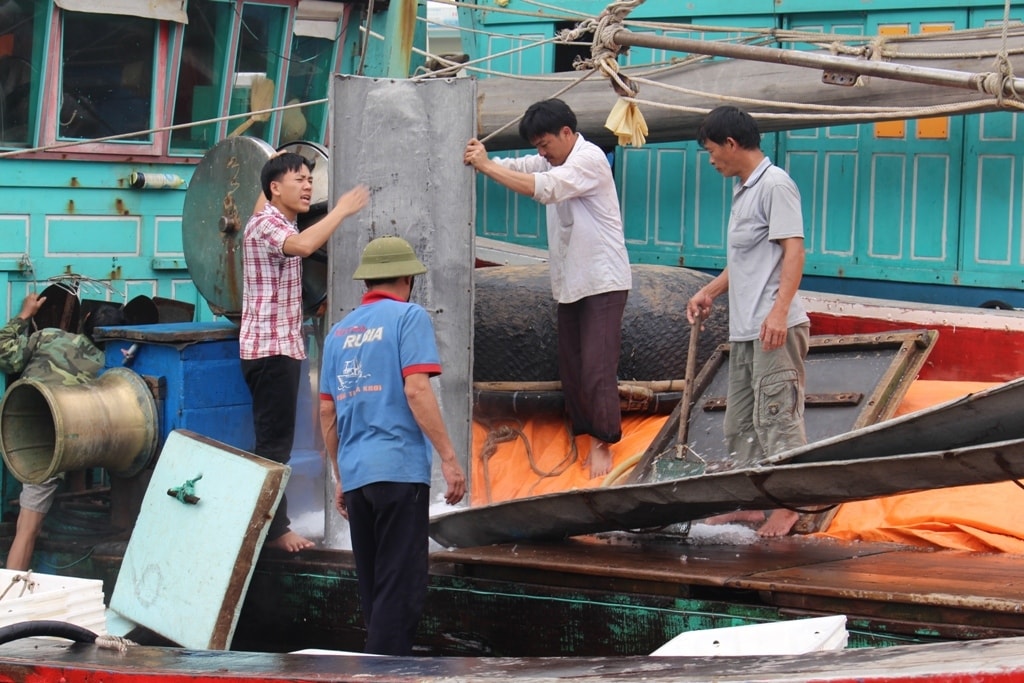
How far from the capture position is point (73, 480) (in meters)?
7.86

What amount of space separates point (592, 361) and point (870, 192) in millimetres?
3441

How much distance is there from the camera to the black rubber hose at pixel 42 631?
4.20m

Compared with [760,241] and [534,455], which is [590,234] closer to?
[760,241]

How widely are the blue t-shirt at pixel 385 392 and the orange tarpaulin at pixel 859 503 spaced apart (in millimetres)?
1844

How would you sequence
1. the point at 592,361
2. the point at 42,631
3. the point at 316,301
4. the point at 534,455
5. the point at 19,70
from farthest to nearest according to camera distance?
the point at 19,70 < the point at 534,455 < the point at 316,301 < the point at 592,361 < the point at 42,631

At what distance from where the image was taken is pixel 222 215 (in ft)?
25.1

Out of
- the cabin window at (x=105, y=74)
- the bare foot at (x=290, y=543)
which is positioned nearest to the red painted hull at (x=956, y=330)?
the bare foot at (x=290, y=543)

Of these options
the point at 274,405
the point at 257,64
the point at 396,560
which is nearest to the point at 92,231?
the point at 257,64

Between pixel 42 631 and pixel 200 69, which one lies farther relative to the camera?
pixel 200 69

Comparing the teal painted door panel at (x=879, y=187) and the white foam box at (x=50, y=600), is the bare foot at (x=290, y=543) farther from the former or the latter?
the teal painted door panel at (x=879, y=187)

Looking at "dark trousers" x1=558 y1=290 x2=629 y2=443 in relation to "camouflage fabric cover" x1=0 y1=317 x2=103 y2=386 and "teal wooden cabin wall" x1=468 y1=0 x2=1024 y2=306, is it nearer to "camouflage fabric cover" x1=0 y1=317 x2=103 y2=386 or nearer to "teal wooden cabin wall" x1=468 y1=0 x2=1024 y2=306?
"camouflage fabric cover" x1=0 y1=317 x2=103 y2=386

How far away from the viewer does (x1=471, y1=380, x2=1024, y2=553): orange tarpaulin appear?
19.5 feet

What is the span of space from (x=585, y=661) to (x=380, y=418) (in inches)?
58.2

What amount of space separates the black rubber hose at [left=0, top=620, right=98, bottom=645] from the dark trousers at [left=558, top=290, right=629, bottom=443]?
312 centimetres
